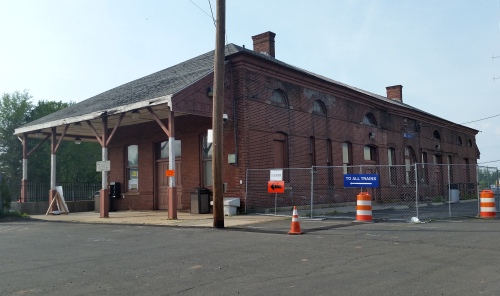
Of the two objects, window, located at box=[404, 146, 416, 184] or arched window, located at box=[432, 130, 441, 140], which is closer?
window, located at box=[404, 146, 416, 184]

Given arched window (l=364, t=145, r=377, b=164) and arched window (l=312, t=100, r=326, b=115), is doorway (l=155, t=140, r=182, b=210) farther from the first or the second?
arched window (l=364, t=145, r=377, b=164)

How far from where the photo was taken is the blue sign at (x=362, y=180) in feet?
49.3

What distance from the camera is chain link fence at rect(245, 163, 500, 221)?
18047 millimetres

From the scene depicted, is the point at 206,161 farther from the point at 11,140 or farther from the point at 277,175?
the point at 11,140

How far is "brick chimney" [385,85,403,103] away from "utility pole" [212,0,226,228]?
29.2 meters

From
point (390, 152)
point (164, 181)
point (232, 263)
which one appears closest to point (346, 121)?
point (390, 152)

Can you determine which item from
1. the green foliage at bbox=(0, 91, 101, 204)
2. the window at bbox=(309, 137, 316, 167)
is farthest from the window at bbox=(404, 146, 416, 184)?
the green foliage at bbox=(0, 91, 101, 204)

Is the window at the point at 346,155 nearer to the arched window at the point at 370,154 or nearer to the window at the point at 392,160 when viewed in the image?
the arched window at the point at 370,154

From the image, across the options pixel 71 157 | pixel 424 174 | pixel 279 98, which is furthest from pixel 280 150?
pixel 71 157

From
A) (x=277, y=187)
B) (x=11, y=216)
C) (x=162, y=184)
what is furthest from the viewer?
(x=162, y=184)

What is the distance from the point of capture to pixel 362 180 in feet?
50.2

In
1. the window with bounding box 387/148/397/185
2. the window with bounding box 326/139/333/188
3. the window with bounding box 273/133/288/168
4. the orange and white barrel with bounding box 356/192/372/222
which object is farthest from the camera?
the window with bounding box 387/148/397/185

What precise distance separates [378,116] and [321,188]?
26.8 feet

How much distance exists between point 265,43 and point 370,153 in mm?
→ 9067
